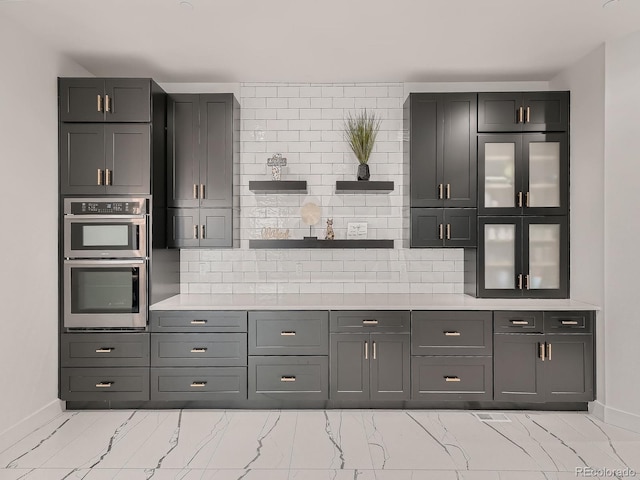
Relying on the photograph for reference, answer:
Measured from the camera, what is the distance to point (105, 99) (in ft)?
12.3

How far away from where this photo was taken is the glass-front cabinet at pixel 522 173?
4023 millimetres

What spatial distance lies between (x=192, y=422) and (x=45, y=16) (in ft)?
10.4

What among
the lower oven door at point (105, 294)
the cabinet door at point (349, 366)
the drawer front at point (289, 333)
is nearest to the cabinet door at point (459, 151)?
the cabinet door at point (349, 366)

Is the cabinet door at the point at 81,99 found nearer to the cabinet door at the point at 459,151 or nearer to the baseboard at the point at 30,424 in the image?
the baseboard at the point at 30,424

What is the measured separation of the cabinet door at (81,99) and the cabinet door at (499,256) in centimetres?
343

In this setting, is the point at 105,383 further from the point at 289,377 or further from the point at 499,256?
the point at 499,256

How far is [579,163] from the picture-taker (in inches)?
154

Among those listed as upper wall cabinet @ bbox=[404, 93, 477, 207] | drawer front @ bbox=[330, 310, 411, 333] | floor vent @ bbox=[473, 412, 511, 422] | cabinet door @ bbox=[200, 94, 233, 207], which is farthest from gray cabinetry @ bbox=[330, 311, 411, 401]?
cabinet door @ bbox=[200, 94, 233, 207]

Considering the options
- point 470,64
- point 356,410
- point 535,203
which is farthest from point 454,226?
point 356,410

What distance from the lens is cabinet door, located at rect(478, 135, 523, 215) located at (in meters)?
4.04

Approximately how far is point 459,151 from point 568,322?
1.71 metres

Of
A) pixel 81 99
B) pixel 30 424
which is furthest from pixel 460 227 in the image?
pixel 30 424

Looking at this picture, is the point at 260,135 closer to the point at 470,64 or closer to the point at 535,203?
the point at 470,64

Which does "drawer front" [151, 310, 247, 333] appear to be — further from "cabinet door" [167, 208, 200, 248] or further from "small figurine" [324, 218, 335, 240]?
"small figurine" [324, 218, 335, 240]
